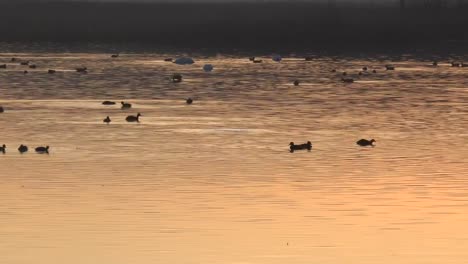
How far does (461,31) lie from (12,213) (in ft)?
313

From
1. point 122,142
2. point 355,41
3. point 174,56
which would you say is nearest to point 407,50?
point 355,41

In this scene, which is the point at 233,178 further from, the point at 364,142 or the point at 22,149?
the point at 364,142

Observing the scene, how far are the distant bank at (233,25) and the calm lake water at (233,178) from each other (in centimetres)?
5784

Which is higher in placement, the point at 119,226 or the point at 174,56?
the point at 174,56

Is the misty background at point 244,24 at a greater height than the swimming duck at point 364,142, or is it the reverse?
the misty background at point 244,24

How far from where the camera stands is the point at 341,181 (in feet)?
96.1

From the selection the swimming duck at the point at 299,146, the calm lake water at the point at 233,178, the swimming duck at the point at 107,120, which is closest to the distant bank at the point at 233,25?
the calm lake water at the point at 233,178

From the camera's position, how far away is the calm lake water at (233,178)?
867 inches

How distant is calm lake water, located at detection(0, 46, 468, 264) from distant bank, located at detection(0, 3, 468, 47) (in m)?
57.8

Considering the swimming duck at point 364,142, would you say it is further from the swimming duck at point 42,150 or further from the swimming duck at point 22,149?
the swimming duck at point 22,149

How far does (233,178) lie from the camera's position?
97.1 ft

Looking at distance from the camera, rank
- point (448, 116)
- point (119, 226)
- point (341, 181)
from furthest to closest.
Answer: point (448, 116) → point (341, 181) → point (119, 226)

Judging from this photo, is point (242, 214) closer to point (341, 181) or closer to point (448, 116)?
point (341, 181)

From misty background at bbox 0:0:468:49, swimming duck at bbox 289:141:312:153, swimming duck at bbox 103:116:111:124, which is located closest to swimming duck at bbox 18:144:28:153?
swimming duck at bbox 289:141:312:153
